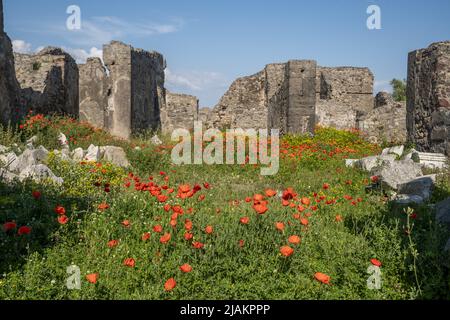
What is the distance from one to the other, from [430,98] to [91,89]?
578 inches

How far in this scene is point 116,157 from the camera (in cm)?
872

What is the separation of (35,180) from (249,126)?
17.2m

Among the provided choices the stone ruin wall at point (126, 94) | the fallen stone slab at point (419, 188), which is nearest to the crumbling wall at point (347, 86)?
the stone ruin wall at point (126, 94)

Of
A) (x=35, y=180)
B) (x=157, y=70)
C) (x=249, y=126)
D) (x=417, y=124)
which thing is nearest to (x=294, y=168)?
(x=417, y=124)

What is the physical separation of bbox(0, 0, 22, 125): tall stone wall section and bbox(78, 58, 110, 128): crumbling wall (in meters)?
7.52

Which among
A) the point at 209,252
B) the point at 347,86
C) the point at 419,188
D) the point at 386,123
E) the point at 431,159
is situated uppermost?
the point at 347,86

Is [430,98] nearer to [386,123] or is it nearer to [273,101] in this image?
[386,123]

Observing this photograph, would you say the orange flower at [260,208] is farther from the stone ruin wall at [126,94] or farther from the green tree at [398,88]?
the green tree at [398,88]

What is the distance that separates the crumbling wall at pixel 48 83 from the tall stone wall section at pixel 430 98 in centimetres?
1103

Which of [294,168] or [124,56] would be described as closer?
[294,168]

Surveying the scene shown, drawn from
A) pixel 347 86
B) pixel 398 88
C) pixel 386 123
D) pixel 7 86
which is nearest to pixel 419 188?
pixel 7 86

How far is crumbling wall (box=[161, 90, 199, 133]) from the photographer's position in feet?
68.2

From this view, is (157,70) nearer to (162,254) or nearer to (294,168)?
(294,168)

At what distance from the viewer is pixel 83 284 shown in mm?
3133
